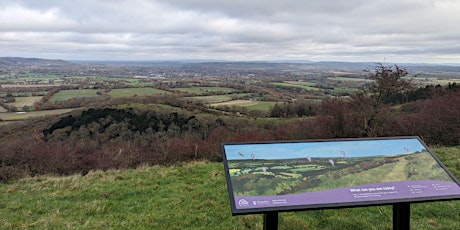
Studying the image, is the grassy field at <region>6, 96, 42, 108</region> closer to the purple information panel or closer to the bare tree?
the bare tree

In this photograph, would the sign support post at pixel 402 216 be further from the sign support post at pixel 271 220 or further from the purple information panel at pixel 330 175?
the sign support post at pixel 271 220

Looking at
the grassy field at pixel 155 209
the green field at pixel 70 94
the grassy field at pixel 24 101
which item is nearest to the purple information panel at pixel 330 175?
the grassy field at pixel 155 209

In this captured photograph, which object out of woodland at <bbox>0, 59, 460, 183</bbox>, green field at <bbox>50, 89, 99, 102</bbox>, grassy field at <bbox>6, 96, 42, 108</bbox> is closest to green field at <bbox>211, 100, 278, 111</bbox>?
woodland at <bbox>0, 59, 460, 183</bbox>

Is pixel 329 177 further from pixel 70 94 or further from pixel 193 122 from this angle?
pixel 70 94

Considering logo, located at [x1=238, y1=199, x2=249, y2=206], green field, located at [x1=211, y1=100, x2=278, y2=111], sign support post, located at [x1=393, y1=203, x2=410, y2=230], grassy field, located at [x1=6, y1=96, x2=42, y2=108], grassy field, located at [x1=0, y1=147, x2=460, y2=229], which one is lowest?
green field, located at [x1=211, y1=100, x2=278, y2=111]

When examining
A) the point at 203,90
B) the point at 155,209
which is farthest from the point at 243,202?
the point at 203,90
